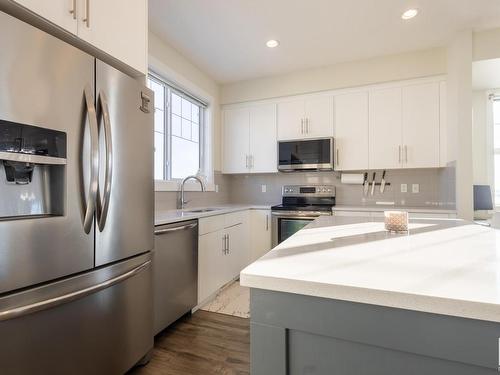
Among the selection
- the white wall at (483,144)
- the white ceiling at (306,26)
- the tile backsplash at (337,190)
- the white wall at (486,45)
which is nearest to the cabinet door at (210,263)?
the tile backsplash at (337,190)

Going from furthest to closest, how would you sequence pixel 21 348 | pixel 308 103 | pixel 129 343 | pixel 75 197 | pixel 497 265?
pixel 308 103 → pixel 129 343 → pixel 75 197 → pixel 21 348 → pixel 497 265

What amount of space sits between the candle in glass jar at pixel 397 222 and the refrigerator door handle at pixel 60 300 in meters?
1.36

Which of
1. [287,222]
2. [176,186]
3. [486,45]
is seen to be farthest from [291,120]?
[486,45]

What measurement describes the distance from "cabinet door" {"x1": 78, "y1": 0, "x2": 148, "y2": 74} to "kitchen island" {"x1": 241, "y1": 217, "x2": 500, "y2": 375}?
1390 mm

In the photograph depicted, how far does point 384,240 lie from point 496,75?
10.9ft

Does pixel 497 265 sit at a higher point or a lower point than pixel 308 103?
lower

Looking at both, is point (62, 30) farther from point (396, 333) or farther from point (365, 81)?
point (365, 81)

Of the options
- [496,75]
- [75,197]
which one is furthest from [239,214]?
[496,75]

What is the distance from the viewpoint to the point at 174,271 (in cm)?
205

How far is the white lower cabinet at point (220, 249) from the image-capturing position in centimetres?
247

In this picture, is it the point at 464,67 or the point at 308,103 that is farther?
the point at 308,103

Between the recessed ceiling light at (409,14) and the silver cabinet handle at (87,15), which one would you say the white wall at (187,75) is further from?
the recessed ceiling light at (409,14)

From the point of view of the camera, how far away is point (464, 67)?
8.82 feet

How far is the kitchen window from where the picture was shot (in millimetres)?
2934
